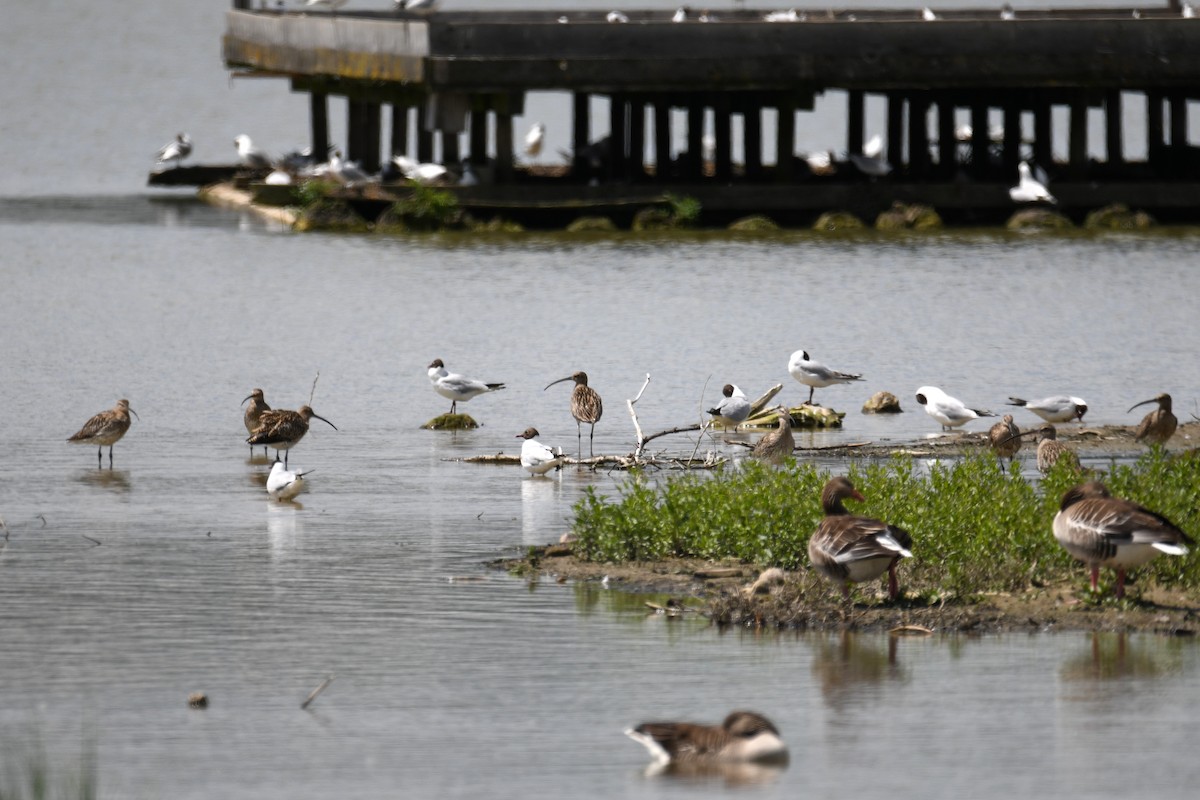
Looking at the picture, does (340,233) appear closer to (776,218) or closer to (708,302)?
(776,218)

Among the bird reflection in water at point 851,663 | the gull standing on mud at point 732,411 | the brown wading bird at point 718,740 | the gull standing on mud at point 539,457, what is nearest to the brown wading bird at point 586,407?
the gull standing on mud at point 732,411

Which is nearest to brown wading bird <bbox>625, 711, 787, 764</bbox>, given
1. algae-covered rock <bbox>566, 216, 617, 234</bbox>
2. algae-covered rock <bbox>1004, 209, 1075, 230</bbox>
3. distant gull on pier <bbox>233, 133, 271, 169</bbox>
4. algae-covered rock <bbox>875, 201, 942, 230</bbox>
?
algae-covered rock <bbox>566, 216, 617, 234</bbox>

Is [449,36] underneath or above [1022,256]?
above

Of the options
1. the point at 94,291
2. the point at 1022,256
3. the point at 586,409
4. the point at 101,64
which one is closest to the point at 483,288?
the point at 94,291

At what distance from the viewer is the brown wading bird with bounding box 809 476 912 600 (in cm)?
1074

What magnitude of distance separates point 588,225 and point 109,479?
70.5ft

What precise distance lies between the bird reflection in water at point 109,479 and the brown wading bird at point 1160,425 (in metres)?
7.87

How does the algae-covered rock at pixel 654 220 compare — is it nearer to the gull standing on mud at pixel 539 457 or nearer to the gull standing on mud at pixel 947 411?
the gull standing on mud at pixel 947 411

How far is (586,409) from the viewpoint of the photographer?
17766mm

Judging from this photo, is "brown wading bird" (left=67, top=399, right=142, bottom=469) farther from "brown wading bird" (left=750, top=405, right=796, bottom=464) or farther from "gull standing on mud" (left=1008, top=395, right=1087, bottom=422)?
"gull standing on mud" (left=1008, top=395, right=1087, bottom=422)

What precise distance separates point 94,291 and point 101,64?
66.0 metres

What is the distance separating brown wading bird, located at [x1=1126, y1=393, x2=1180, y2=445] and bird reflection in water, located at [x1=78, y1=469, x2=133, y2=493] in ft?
25.8

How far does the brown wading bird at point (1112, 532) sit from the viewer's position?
35.2ft

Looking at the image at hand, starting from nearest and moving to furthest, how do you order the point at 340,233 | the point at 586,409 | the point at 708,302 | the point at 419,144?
the point at 586,409
the point at 708,302
the point at 340,233
the point at 419,144
